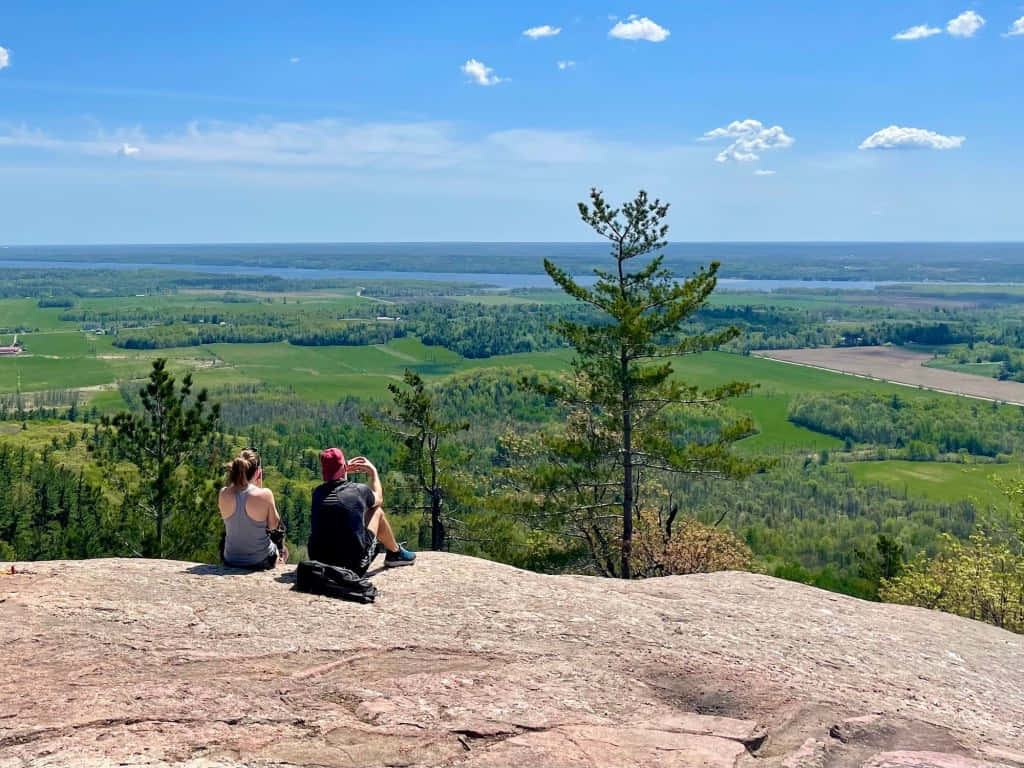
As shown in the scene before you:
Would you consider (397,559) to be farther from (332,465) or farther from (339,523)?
(332,465)

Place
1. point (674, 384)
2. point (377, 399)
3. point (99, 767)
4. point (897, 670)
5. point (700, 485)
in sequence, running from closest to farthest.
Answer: point (99, 767), point (897, 670), point (674, 384), point (700, 485), point (377, 399)

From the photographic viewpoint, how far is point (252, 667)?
8.81 metres

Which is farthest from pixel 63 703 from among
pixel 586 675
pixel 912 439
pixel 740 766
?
pixel 912 439

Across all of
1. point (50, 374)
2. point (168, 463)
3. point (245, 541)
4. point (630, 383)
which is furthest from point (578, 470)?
point (50, 374)

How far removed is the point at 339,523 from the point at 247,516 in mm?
1644

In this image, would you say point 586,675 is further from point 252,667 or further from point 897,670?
point 897,670

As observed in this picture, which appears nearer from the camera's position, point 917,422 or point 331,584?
point 331,584

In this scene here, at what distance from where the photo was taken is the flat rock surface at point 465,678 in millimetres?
7375

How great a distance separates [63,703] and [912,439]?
140324 millimetres

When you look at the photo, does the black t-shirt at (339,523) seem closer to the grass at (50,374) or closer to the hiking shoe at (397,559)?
the hiking shoe at (397,559)

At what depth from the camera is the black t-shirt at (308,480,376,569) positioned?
438 inches

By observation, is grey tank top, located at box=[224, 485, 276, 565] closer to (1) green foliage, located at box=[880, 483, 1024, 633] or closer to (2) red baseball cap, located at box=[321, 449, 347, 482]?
(2) red baseball cap, located at box=[321, 449, 347, 482]

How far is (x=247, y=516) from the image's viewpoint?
11.8 meters

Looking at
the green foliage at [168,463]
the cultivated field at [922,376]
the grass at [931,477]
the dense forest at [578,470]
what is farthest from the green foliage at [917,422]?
the green foliage at [168,463]
